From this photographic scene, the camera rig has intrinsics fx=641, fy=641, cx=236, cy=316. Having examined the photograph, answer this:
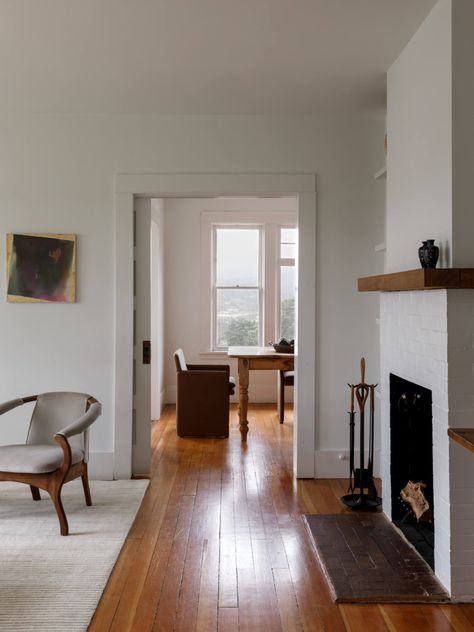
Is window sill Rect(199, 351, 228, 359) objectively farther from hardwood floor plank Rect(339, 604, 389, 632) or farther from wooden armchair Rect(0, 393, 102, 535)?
hardwood floor plank Rect(339, 604, 389, 632)

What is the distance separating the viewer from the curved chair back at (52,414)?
14.1 ft

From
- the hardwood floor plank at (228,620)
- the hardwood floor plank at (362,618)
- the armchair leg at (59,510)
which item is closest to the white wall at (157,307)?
the armchair leg at (59,510)

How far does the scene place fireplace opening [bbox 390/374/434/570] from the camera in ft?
11.0

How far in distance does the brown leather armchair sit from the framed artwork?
1911mm

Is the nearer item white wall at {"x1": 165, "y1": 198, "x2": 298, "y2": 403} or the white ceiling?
the white ceiling

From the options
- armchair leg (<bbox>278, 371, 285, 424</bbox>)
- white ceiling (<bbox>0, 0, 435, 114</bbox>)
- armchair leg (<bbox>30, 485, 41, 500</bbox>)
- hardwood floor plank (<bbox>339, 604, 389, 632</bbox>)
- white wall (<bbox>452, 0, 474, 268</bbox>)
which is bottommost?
hardwood floor plank (<bbox>339, 604, 389, 632</bbox>)

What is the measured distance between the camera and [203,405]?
6430 mm

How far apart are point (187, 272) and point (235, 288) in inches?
26.8

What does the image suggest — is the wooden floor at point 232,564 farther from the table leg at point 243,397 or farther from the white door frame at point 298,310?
the table leg at point 243,397

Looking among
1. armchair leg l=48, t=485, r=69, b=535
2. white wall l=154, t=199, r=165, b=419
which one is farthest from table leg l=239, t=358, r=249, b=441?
armchair leg l=48, t=485, r=69, b=535

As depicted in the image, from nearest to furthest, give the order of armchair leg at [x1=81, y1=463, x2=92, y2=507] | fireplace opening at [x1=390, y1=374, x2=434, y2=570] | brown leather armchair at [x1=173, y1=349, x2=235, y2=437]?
fireplace opening at [x1=390, y1=374, x2=434, y2=570], armchair leg at [x1=81, y1=463, x2=92, y2=507], brown leather armchair at [x1=173, y1=349, x2=235, y2=437]

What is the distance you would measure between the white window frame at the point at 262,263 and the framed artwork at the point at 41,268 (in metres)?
3.67

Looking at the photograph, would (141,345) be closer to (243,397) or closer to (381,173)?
(243,397)

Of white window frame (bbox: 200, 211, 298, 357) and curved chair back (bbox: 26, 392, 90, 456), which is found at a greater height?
white window frame (bbox: 200, 211, 298, 357)
